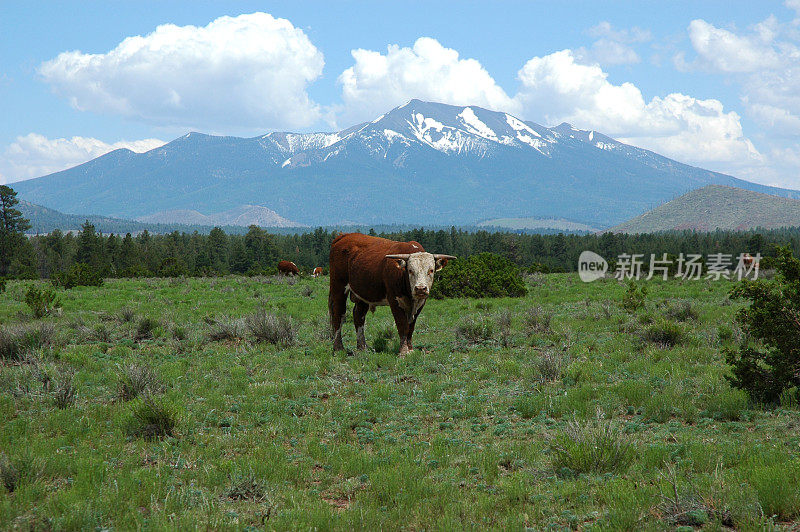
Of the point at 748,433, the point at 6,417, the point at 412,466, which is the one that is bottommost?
the point at 6,417

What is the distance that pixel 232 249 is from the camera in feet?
350

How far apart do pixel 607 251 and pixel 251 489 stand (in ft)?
401

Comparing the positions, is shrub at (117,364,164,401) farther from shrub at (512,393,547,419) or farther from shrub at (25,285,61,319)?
shrub at (25,285,61,319)

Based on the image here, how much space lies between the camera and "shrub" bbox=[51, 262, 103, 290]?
30000 millimetres

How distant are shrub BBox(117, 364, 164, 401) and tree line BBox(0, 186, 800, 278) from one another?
43037mm

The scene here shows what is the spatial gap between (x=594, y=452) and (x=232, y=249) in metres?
107

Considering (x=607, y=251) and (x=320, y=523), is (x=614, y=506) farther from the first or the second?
(x=607, y=251)

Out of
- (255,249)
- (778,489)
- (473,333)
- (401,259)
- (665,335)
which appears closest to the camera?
(778,489)

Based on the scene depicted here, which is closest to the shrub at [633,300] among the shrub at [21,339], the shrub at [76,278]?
the shrub at [21,339]

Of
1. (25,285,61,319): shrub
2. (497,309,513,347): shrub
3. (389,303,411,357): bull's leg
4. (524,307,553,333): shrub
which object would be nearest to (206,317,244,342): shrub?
(389,303,411,357): bull's leg

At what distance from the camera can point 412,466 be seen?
219 inches

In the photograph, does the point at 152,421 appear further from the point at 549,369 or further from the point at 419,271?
the point at 549,369

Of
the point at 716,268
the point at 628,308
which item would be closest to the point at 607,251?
the point at 716,268

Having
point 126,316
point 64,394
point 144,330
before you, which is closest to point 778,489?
point 64,394
